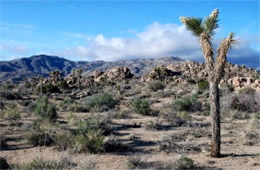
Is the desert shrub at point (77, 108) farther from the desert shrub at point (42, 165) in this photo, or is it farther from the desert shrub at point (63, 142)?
the desert shrub at point (42, 165)

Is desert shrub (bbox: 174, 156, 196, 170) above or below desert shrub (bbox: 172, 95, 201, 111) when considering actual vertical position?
below

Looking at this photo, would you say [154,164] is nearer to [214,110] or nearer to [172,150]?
[172,150]

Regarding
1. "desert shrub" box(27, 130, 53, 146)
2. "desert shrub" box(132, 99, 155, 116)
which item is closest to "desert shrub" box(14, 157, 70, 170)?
"desert shrub" box(27, 130, 53, 146)

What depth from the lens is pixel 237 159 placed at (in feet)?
38.2

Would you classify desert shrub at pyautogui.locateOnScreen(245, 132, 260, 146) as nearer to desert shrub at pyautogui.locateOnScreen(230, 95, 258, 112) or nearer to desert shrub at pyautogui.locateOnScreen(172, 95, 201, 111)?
desert shrub at pyautogui.locateOnScreen(172, 95, 201, 111)

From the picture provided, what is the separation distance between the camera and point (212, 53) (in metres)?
12.1

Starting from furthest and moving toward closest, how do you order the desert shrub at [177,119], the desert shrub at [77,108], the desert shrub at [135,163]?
the desert shrub at [77,108] < the desert shrub at [177,119] < the desert shrub at [135,163]

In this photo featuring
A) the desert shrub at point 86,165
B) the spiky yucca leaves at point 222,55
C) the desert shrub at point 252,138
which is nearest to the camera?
the desert shrub at point 86,165

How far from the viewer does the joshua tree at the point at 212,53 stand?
11906 mm

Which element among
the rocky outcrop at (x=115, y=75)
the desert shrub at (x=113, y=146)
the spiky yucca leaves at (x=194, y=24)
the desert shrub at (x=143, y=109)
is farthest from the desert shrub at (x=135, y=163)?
the rocky outcrop at (x=115, y=75)

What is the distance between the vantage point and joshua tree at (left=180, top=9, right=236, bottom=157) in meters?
11.9

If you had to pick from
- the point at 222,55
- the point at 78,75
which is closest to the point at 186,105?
the point at 222,55

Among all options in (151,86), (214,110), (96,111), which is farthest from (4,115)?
(151,86)

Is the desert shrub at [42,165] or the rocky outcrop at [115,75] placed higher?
the rocky outcrop at [115,75]
